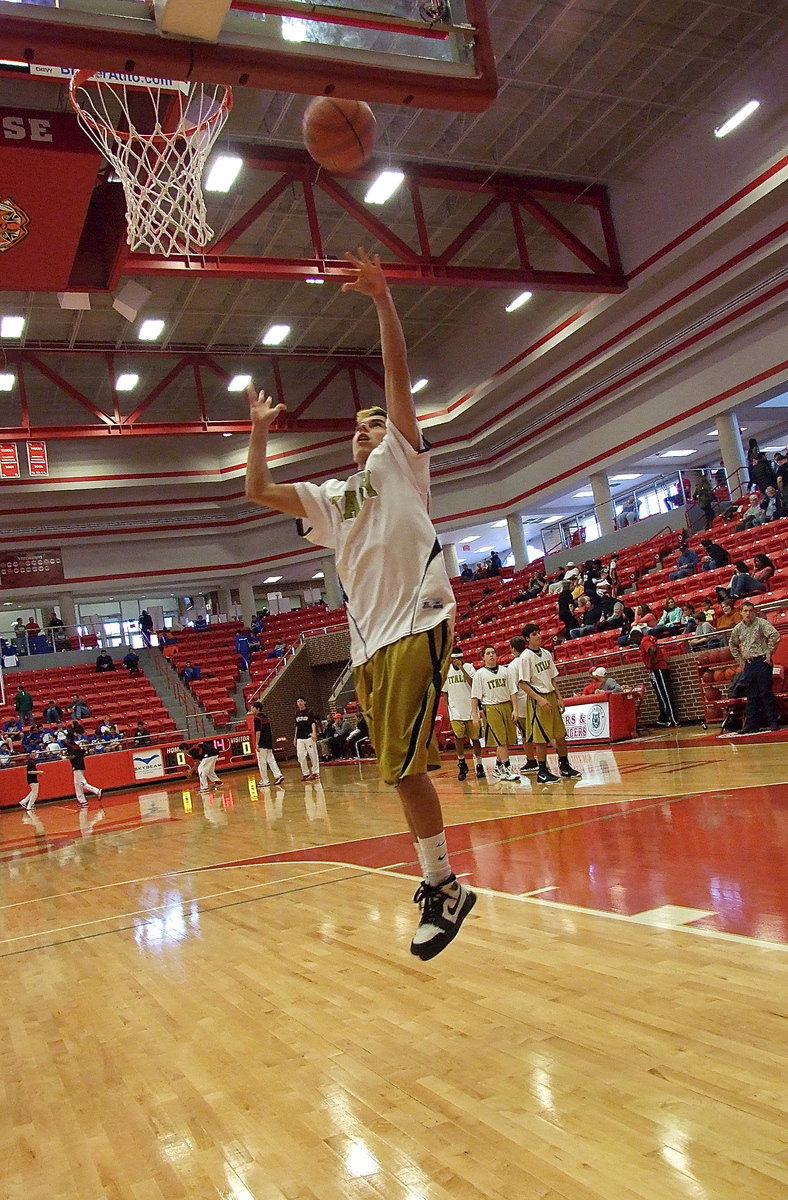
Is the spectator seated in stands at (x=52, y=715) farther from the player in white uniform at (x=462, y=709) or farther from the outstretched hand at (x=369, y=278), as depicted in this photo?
the outstretched hand at (x=369, y=278)

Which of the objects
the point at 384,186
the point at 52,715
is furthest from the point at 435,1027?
the point at 52,715

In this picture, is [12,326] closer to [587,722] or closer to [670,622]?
[587,722]

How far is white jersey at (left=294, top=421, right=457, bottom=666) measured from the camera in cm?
323

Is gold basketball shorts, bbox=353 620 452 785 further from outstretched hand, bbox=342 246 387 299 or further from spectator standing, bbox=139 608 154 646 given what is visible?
spectator standing, bbox=139 608 154 646

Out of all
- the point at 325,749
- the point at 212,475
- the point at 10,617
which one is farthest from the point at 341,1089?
the point at 10,617

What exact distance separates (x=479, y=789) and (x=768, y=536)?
8739 mm

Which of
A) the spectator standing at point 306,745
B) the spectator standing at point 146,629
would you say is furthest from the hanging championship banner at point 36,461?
the spectator standing at point 306,745

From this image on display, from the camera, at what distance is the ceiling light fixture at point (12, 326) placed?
2186cm

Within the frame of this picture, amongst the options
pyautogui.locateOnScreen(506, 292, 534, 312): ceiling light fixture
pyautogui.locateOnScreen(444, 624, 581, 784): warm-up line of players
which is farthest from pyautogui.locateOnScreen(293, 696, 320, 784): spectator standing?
pyautogui.locateOnScreen(506, 292, 534, 312): ceiling light fixture

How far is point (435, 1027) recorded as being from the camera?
Answer: 3.27 meters

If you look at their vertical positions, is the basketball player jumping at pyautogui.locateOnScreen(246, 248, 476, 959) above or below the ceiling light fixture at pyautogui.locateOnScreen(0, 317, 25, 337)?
below

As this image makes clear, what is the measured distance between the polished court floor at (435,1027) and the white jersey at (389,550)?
4.55 ft

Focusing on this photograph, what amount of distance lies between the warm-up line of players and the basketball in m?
5.24

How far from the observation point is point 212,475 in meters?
31.4
